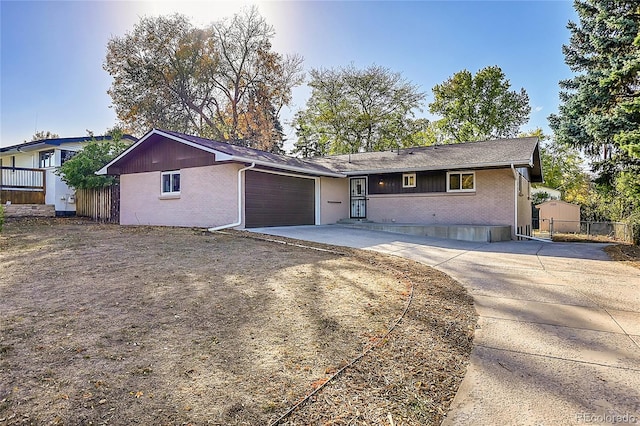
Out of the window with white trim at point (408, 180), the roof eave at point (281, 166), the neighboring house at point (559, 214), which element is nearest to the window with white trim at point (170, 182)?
the roof eave at point (281, 166)

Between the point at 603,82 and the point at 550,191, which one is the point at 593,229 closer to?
the point at 603,82

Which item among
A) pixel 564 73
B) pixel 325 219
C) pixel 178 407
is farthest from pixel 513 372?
pixel 564 73

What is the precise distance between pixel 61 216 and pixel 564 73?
24.0 metres

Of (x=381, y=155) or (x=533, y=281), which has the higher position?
(x=381, y=155)

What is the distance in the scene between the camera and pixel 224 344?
304 cm

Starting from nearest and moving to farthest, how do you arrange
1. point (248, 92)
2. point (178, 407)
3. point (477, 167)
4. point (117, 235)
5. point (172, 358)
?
point (178, 407) < point (172, 358) < point (117, 235) < point (477, 167) < point (248, 92)

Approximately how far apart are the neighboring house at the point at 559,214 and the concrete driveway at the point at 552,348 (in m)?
19.6

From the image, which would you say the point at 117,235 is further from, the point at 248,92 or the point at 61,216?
the point at 248,92

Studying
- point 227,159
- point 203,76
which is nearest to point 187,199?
point 227,159

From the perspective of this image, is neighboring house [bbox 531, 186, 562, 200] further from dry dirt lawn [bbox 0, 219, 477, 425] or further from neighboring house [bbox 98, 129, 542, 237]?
dry dirt lawn [bbox 0, 219, 477, 425]

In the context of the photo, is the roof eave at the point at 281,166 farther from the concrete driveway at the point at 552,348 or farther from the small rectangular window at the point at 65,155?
the small rectangular window at the point at 65,155

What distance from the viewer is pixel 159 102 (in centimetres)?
2355

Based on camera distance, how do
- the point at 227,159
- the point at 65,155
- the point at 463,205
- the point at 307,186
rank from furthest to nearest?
the point at 65,155
the point at 307,186
the point at 463,205
the point at 227,159

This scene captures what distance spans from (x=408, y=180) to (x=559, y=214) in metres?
16.7
